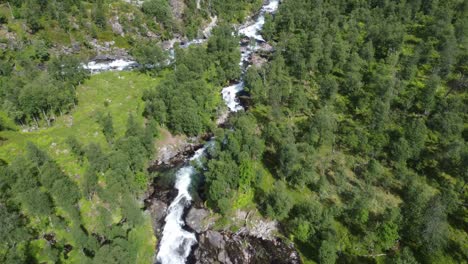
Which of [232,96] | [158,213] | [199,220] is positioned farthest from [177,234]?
[232,96]

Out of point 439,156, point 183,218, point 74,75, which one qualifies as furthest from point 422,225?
point 74,75

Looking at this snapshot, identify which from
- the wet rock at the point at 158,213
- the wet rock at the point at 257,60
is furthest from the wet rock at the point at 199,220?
the wet rock at the point at 257,60

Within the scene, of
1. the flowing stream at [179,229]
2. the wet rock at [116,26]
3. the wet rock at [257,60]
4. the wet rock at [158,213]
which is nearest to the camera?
the flowing stream at [179,229]

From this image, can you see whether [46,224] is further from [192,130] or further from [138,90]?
[138,90]

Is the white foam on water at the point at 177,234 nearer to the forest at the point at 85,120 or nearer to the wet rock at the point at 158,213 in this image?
the wet rock at the point at 158,213

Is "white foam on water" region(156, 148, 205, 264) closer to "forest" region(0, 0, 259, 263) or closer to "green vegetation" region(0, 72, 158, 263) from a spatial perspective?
"green vegetation" region(0, 72, 158, 263)

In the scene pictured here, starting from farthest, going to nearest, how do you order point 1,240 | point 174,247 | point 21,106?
1. point 21,106
2. point 174,247
3. point 1,240
